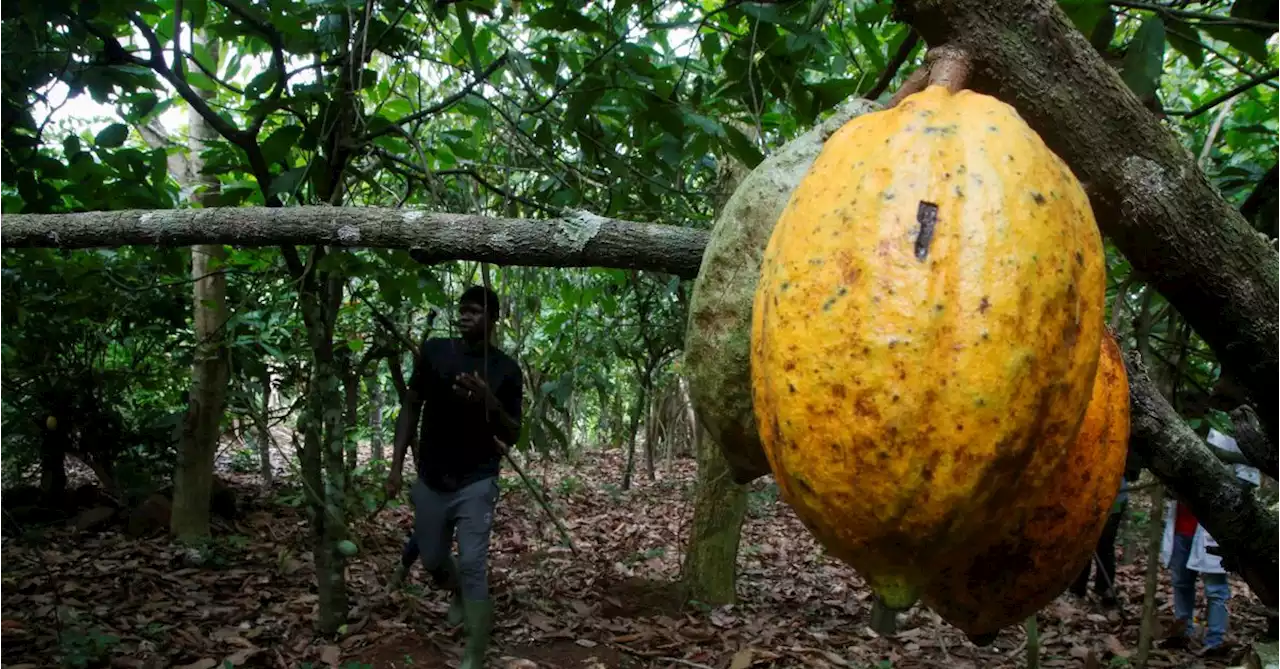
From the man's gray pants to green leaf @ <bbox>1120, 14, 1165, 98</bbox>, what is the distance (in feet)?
10.8

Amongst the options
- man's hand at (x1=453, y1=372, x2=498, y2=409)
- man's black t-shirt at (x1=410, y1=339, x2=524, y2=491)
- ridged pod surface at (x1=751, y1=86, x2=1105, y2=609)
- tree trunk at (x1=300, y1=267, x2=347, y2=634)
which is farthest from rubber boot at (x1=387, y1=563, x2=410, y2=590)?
ridged pod surface at (x1=751, y1=86, x2=1105, y2=609)

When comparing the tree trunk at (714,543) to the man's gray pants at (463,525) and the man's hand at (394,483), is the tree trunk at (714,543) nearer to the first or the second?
the man's gray pants at (463,525)

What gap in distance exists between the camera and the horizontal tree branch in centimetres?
109

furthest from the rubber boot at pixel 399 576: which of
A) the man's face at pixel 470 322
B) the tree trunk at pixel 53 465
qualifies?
the tree trunk at pixel 53 465

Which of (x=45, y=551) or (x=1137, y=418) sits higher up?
(x=1137, y=418)

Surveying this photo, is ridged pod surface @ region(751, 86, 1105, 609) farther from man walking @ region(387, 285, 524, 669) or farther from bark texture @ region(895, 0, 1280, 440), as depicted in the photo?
man walking @ region(387, 285, 524, 669)

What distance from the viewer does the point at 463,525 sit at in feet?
12.8

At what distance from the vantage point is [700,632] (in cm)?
466

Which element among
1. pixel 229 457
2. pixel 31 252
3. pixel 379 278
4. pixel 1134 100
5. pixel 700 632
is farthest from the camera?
pixel 229 457

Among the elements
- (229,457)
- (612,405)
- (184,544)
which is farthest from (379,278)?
(612,405)

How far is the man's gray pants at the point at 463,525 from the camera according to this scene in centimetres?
390

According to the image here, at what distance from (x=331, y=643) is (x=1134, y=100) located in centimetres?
395

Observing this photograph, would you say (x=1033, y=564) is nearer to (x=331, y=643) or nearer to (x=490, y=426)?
(x=490, y=426)

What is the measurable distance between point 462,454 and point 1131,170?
11.3 feet
